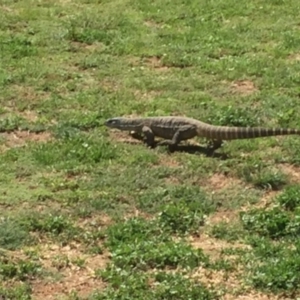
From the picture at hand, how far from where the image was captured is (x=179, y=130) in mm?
11281

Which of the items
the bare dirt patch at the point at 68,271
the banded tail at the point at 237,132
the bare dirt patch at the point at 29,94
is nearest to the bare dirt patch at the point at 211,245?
the bare dirt patch at the point at 68,271

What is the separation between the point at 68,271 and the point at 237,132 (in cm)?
298

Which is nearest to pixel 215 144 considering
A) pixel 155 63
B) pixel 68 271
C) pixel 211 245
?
pixel 211 245

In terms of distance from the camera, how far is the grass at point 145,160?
28.0ft

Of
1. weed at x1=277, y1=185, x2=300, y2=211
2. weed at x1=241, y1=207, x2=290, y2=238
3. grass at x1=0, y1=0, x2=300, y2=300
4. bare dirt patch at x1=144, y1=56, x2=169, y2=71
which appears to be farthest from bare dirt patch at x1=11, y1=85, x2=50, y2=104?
weed at x1=241, y1=207, x2=290, y2=238

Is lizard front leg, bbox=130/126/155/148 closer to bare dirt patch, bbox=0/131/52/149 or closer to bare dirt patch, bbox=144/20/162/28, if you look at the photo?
bare dirt patch, bbox=0/131/52/149

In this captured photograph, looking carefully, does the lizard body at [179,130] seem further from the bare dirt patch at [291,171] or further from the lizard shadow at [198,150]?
the bare dirt patch at [291,171]

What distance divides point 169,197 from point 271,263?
67.7 inches

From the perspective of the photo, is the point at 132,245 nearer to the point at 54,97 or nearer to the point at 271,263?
the point at 271,263

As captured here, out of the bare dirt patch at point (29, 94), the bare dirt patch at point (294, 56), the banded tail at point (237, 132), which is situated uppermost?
the banded tail at point (237, 132)

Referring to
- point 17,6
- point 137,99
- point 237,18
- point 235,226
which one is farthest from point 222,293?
point 17,6

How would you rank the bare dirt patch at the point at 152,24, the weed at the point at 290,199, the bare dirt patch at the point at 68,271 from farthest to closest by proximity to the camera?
the bare dirt patch at the point at 152,24 < the weed at the point at 290,199 < the bare dirt patch at the point at 68,271

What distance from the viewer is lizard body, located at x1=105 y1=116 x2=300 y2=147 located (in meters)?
10.8

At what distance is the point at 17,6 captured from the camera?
17.3 m
